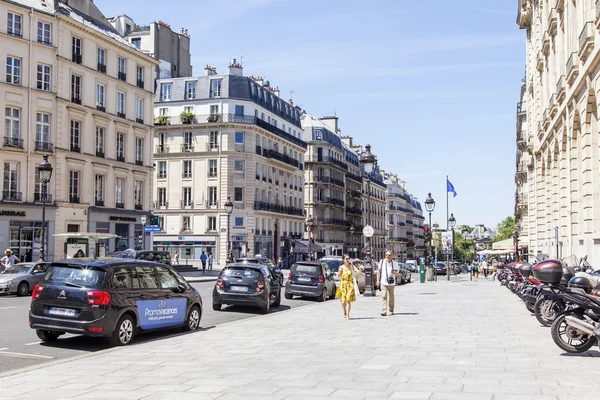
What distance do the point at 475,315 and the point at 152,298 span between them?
9.56m

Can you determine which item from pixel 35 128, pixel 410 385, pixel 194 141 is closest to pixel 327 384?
pixel 410 385

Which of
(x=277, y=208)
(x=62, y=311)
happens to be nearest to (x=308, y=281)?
(x=62, y=311)

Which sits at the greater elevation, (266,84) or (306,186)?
(266,84)

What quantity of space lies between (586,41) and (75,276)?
16235 mm

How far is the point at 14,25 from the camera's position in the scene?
134 feet

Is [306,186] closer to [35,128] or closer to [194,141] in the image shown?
[194,141]

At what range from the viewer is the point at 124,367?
9648 mm

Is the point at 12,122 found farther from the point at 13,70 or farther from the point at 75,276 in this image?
the point at 75,276

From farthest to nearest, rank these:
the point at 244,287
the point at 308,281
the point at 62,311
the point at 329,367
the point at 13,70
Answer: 1. the point at 13,70
2. the point at 308,281
3. the point at 244,287
4. the point at 62,311
5. the point at 329,367

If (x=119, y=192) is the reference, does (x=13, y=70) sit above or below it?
above

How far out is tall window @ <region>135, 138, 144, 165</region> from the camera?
52375 millimetres

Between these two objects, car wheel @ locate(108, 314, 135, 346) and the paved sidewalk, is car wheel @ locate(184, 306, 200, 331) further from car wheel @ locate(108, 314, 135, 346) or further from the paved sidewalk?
car wheel @ locate(108, 314, 135, 346)

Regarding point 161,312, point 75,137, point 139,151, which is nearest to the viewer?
point 161,312

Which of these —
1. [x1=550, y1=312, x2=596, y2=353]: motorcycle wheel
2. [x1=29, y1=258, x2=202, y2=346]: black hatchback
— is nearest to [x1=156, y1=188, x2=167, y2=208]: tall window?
[x1=29, y1=258, x2=202, y2=346]: black hatchback
